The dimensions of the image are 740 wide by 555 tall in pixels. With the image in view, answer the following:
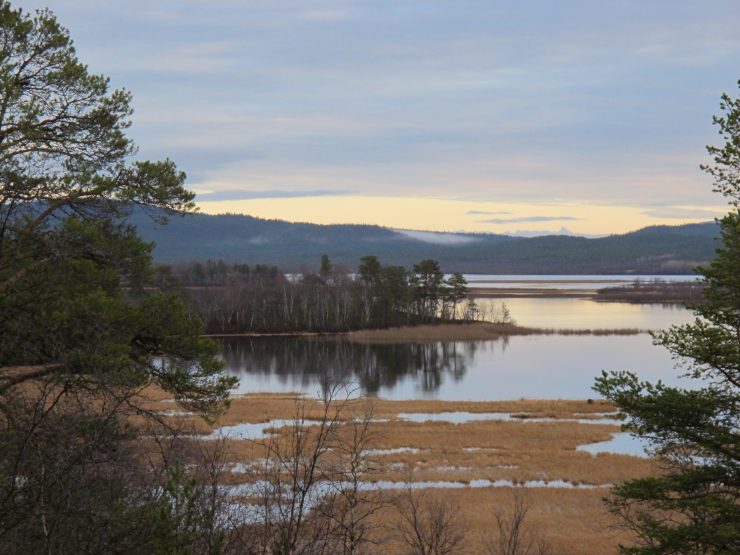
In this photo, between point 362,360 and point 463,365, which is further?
point 362,360

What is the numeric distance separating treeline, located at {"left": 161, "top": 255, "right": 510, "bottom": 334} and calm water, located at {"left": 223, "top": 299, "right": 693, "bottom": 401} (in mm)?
9284

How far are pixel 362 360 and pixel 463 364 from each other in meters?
8.71

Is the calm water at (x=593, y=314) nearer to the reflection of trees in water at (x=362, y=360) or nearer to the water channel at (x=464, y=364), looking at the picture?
the water channel at (x=464, y=364)

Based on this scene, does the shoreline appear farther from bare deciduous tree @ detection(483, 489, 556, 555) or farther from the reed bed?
bare deciduous tree @ detection(483, 489, 556, 555)

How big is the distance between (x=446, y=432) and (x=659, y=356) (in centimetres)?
3111

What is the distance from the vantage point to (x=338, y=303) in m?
86.6

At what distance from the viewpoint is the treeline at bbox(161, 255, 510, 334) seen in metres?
84.1

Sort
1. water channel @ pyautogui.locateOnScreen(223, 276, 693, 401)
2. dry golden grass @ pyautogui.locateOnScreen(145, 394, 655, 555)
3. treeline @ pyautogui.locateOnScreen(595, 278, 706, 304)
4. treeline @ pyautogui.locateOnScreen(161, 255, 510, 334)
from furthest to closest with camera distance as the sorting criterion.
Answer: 1. treeline @ pyautogui.locateOnScreen(595, 278, 706, 304)
2. treeline @ pyautogui.locateOnScreen(161, 255, 510, 334)
3. water channel @ pyautogui.locateOnScreen(223, 276, 693, 401)
4. dry golden grass @ pyautogui.locateOnScreen(145, 394, 655, 555)

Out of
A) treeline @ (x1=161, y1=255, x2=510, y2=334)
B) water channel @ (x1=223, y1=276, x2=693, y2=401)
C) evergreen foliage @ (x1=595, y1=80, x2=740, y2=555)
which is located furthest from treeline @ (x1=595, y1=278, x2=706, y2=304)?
evergreen foliage @ (x1=595, y1=80, x2=740, y2=555)

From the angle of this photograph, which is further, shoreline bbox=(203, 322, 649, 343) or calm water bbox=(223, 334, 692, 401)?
shoreline bbox=(203, 322, 649, 343)

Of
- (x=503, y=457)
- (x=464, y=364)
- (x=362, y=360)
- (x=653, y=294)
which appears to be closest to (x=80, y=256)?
(x=503, y=457)

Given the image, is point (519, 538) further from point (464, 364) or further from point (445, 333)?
point (445, 333)

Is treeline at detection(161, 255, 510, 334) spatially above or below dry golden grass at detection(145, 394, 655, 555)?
above

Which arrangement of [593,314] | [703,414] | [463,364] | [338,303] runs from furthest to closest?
[593,314], [338,303], [463,364], [703,414]
